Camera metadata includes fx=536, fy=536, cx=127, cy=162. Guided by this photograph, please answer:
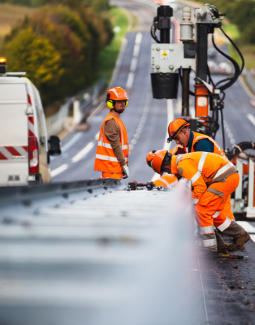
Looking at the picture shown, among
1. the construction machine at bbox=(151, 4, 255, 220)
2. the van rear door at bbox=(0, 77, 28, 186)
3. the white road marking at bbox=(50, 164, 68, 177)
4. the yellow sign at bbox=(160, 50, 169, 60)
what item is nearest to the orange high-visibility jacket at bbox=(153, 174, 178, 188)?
the construction machine at bbox=(151, 4, 255, 220)

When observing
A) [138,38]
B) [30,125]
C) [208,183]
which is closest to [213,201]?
[208,183]

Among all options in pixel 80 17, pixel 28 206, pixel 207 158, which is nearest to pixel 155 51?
pixel 207 158

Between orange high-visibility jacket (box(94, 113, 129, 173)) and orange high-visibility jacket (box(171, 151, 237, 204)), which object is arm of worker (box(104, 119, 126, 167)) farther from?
orange high-visibility jacket (box(171, 151, 237, 204))

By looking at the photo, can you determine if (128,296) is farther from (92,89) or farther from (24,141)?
(92,89)

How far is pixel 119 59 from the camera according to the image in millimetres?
71312

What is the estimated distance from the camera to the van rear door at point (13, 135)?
8.20 m

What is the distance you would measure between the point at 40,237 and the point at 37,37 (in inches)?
Answer: 1755

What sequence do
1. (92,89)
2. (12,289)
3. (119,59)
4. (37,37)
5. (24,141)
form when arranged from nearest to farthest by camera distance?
(12,289)
(24,141)
(37,37)
(92,89)
(119,59)

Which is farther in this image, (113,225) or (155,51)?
(155,51)

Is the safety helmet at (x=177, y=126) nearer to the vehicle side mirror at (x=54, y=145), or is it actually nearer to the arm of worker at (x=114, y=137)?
the arm of worker at (x=114, y=137)

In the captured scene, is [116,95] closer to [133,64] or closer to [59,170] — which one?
[59,170]

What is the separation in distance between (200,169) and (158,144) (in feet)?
86.0

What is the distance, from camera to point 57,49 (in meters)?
49.8

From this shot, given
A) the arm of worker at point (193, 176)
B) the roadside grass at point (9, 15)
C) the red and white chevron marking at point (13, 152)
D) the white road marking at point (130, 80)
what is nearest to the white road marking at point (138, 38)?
the roadside grass at point (9, 15)
